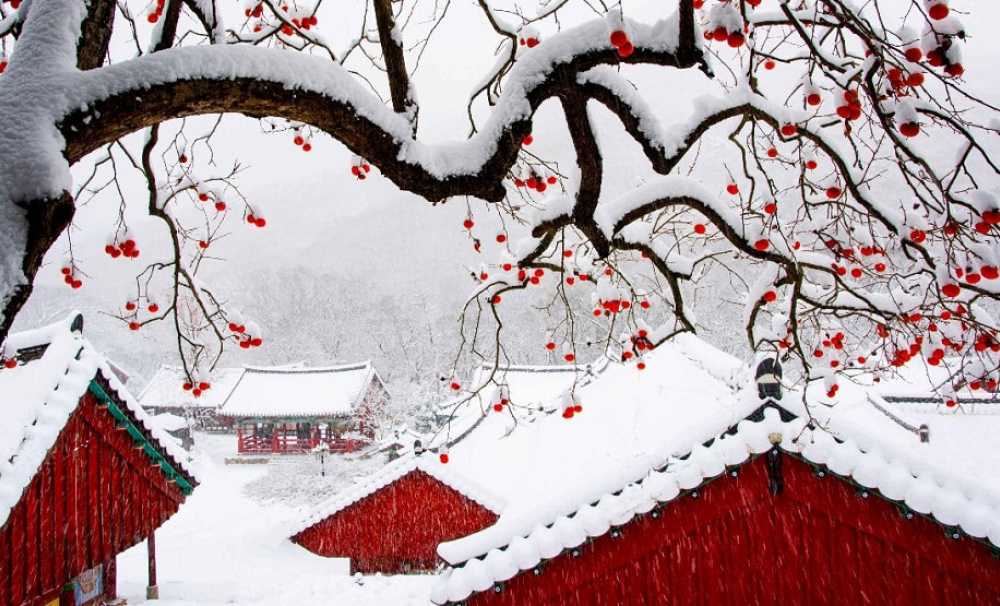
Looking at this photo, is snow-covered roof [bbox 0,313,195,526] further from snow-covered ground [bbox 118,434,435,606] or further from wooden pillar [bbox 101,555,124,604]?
wooden pillar [bbox 101,555,124,604]

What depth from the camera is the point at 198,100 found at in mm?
1966

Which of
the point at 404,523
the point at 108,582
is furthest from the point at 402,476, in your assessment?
the point at 108,582

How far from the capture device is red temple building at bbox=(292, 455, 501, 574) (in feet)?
44.3

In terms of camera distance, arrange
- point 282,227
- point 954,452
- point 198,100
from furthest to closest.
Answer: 1. point 282,227
2. point 954,452
3. point 198,100

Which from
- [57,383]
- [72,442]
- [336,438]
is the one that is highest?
[336,438]

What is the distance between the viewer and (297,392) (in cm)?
2973

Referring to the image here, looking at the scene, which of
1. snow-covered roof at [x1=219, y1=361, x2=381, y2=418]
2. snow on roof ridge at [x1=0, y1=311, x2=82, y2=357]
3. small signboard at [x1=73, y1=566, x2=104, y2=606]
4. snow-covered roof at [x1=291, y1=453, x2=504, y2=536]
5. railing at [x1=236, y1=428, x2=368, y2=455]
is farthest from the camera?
railing at [x1=236, y1=428, x2=368, y2=455]

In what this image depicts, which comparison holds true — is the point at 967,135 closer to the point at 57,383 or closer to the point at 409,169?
the point at 409,169

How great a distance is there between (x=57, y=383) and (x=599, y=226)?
5351 mm

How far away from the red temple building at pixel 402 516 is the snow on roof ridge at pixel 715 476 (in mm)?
8999

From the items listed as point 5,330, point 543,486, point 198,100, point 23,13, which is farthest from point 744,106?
point 543,486

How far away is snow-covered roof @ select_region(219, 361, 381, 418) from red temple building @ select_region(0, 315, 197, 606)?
21.5 meters

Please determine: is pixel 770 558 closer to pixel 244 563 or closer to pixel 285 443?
pixel 244 563

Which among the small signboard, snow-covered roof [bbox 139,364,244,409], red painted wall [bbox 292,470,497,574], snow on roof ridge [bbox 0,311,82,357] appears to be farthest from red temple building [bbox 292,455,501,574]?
snow-covered roof [bbox 139,364,244,409]
